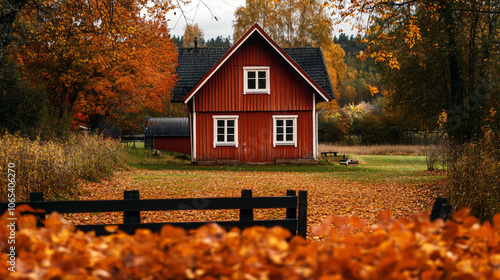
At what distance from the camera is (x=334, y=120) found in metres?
38.3

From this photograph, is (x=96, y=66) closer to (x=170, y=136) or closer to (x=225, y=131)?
(x=225, y=131)

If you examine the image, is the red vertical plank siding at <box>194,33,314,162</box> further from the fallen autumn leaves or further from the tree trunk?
the fallen autumn leaves

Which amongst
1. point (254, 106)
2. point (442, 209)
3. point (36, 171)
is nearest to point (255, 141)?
point (254, 106)

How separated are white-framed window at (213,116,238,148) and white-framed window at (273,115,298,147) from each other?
2100 mm

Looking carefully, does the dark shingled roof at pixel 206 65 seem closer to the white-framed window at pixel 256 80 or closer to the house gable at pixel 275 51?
the house gable at pixel 275 51

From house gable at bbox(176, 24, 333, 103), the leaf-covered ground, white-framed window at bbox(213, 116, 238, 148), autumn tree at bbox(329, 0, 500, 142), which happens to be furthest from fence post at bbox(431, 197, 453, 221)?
white-framed window at bbox(213, 116, 238, 148)

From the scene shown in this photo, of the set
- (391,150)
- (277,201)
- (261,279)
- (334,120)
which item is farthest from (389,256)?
(334,120)

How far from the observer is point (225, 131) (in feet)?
72.6

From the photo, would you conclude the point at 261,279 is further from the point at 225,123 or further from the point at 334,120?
the point at 334,120

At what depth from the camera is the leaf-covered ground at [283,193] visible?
9172 millimetres

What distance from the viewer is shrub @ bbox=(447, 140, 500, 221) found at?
7.49m

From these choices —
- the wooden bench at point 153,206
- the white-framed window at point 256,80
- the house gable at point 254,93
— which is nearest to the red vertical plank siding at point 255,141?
the house gable at point 254,93

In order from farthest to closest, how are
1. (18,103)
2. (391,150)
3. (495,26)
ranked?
(391,150)
(18,103)
(495,26)

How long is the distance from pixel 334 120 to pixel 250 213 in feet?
112
